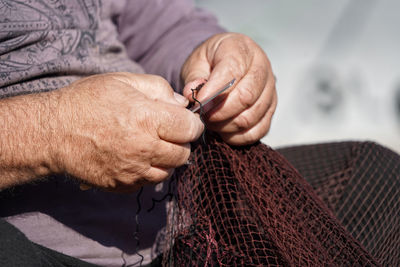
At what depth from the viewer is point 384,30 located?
8.56ft

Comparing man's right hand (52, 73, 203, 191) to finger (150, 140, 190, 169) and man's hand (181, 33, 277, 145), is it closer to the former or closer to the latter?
finger (150, 140, 190, 169)

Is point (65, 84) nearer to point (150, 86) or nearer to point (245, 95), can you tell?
point (150, 86)

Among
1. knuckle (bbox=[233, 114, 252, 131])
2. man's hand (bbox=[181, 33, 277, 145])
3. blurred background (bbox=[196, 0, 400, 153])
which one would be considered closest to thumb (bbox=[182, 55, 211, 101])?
man's hand (bbox=[181, 33, 277, 145])

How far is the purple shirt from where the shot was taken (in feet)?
2.65

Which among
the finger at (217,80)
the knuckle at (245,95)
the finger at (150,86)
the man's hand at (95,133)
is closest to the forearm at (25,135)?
the man's hand at (95,133)

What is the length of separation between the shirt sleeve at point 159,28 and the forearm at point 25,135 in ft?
1.69

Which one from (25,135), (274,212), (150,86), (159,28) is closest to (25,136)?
(25,135)

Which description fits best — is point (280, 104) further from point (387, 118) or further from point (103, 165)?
point (103, 165)

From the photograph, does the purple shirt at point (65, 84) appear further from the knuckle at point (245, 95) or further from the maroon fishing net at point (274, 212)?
the knuckle at point (245, 95)

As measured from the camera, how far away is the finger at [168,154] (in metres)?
0.70

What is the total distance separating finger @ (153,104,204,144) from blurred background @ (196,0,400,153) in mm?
1737

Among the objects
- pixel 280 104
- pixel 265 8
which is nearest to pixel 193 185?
pixel 280 104

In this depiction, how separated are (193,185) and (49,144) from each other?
0.31 metres

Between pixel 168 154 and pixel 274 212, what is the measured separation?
0.83 ft
